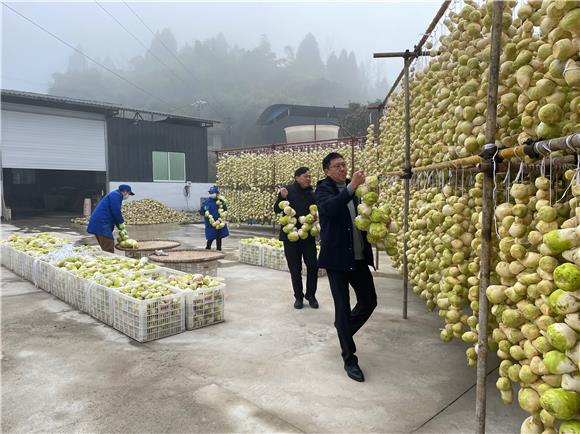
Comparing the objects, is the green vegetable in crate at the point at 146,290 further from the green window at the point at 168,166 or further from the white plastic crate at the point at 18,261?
the green window at the point at 168,166

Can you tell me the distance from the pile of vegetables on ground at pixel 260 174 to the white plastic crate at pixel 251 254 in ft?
13.5

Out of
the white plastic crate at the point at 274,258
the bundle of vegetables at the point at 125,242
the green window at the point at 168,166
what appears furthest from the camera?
the green window at the point at 168,166

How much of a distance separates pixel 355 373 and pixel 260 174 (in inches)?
472

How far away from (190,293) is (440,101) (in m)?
3.38

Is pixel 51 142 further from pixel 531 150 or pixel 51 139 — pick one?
pixel 531 150

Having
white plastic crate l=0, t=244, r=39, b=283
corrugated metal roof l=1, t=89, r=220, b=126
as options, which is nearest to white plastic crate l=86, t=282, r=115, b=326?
white plastic crate l=0, t=244, r=39, b=283

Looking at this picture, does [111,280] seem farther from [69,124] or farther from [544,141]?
[69,124]

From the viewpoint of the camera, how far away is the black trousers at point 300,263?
18.7 feet

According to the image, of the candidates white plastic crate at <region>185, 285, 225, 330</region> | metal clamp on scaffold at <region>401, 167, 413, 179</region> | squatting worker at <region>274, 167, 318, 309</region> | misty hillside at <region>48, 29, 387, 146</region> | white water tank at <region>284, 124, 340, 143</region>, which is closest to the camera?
white plastic crate at <region>185, 285, 225, 330</region>

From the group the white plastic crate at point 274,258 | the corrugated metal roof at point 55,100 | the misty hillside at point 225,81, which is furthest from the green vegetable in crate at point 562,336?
the misty hillside at point 225,81

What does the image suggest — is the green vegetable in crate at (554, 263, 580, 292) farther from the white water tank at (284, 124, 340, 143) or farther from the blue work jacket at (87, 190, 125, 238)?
the white water tank at (284, 124, 340, 143)

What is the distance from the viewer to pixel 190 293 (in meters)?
4.81

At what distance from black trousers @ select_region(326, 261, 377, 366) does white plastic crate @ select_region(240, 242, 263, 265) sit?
5050 millimetres

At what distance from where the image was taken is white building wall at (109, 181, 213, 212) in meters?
23.7
